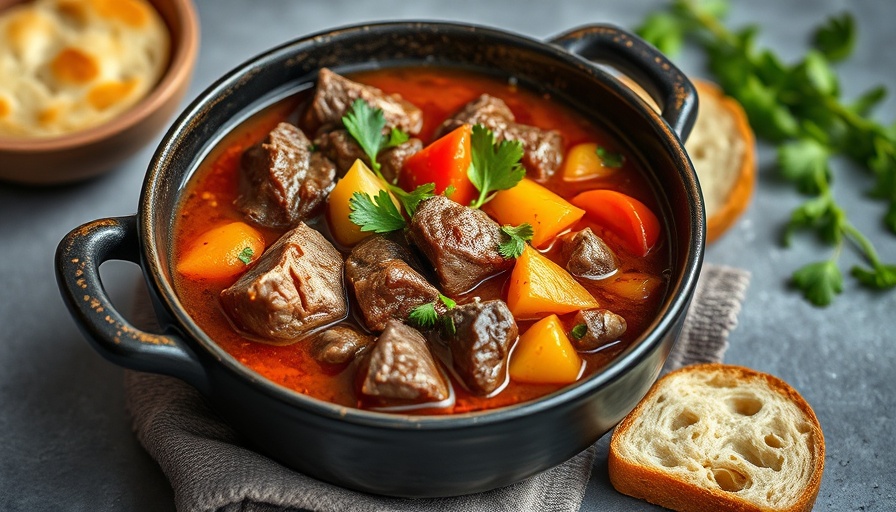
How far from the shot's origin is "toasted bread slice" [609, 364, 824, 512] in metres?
3.24

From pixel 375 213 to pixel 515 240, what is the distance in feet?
1.59

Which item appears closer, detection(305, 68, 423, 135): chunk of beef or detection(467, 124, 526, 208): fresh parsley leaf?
detection(467, 124, 526, 208): fresh parsley leaf

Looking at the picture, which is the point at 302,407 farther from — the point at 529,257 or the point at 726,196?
the point at 726,196

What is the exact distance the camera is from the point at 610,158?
375 centimetres

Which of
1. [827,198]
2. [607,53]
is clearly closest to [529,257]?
[607,53]

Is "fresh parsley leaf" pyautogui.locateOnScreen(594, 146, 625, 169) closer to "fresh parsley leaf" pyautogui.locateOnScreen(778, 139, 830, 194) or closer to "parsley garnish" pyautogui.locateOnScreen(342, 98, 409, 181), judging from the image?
"parsley garnish" pyautogui.locateOnScreen(342, 98, 409, 181)

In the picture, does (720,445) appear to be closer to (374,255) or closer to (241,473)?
(374,255)

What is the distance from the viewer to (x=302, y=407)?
106 inches

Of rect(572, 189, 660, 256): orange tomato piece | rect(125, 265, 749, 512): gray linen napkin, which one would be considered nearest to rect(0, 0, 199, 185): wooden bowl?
rect(125, 265, 749, 512): gray linen napkin

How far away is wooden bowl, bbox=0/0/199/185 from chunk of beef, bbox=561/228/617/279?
205cm

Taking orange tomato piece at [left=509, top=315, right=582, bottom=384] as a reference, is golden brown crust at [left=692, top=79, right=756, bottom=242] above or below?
below

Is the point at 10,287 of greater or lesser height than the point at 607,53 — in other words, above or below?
below

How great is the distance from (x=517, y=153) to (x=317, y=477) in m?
1.29

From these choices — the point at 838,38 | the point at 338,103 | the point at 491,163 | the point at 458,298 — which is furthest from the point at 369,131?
the point at 838,38
